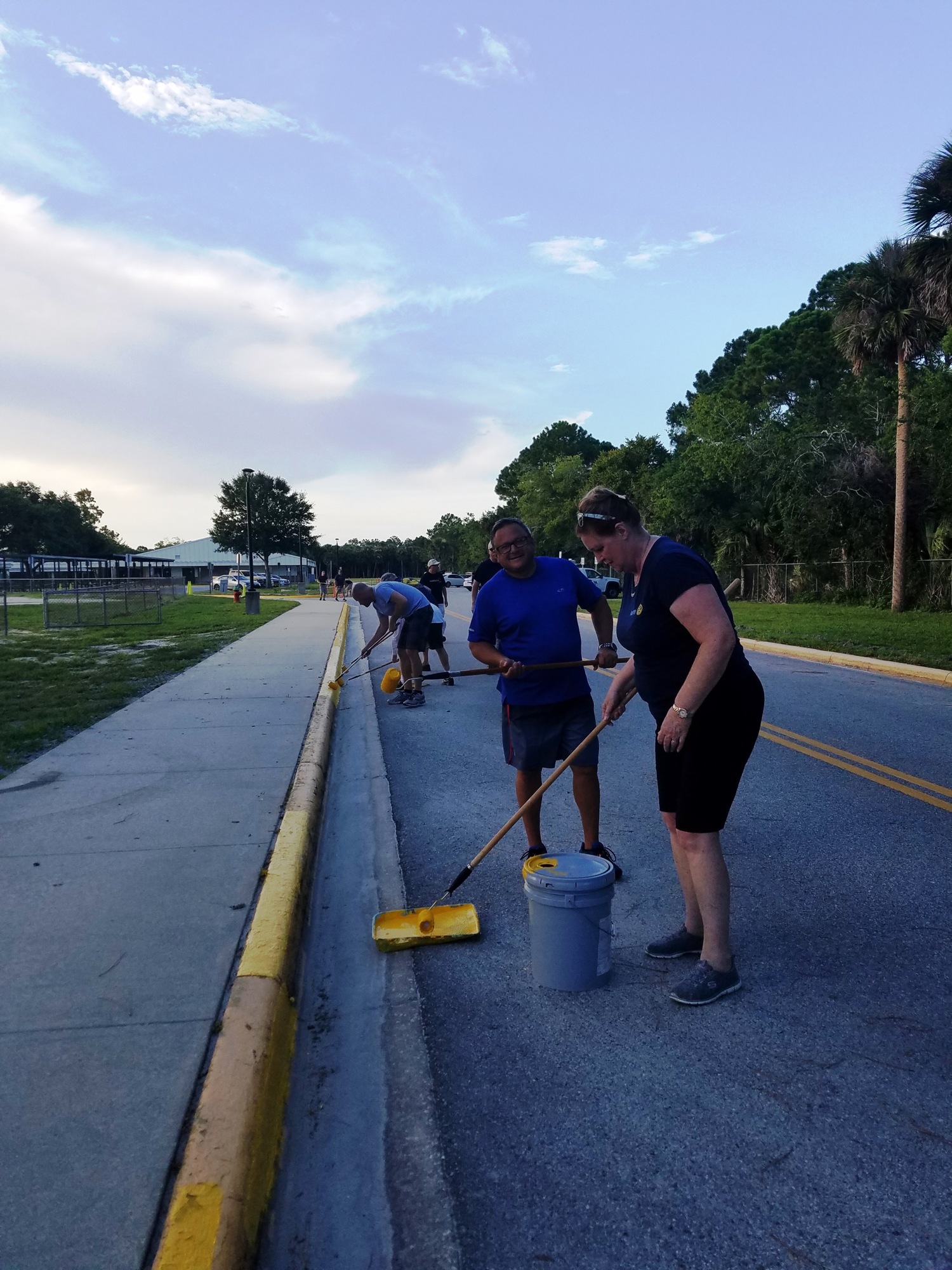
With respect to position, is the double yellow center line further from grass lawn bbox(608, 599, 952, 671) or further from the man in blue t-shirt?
grass lawn bbox(608, 599, 952, 671)

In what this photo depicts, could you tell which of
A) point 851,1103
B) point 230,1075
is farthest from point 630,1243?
point 230,1075

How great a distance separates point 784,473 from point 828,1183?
1348 inches

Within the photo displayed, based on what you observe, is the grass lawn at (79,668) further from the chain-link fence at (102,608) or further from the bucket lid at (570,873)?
the bucket lid at (570,873)

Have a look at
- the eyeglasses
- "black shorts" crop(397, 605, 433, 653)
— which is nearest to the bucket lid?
the eyeglasses

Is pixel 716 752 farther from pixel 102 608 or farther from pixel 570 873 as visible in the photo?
pixel 102 608

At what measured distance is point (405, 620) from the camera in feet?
34.1

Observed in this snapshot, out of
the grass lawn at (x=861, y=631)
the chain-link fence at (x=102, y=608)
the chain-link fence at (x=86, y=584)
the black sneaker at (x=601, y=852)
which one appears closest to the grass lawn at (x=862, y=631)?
the grass lawn at (x=861, y=631)

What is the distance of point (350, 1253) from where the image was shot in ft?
7.89

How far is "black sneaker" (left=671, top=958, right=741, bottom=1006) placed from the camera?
11.6ft

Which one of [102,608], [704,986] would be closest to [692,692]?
[704,986]

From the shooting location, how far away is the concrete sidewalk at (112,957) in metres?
2.47

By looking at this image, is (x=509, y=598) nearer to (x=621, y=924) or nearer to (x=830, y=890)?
(x=621, y=924)

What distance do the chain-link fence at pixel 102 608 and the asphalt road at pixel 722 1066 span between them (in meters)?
21.2

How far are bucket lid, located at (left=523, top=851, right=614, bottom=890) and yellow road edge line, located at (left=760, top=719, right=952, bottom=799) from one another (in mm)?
3777
